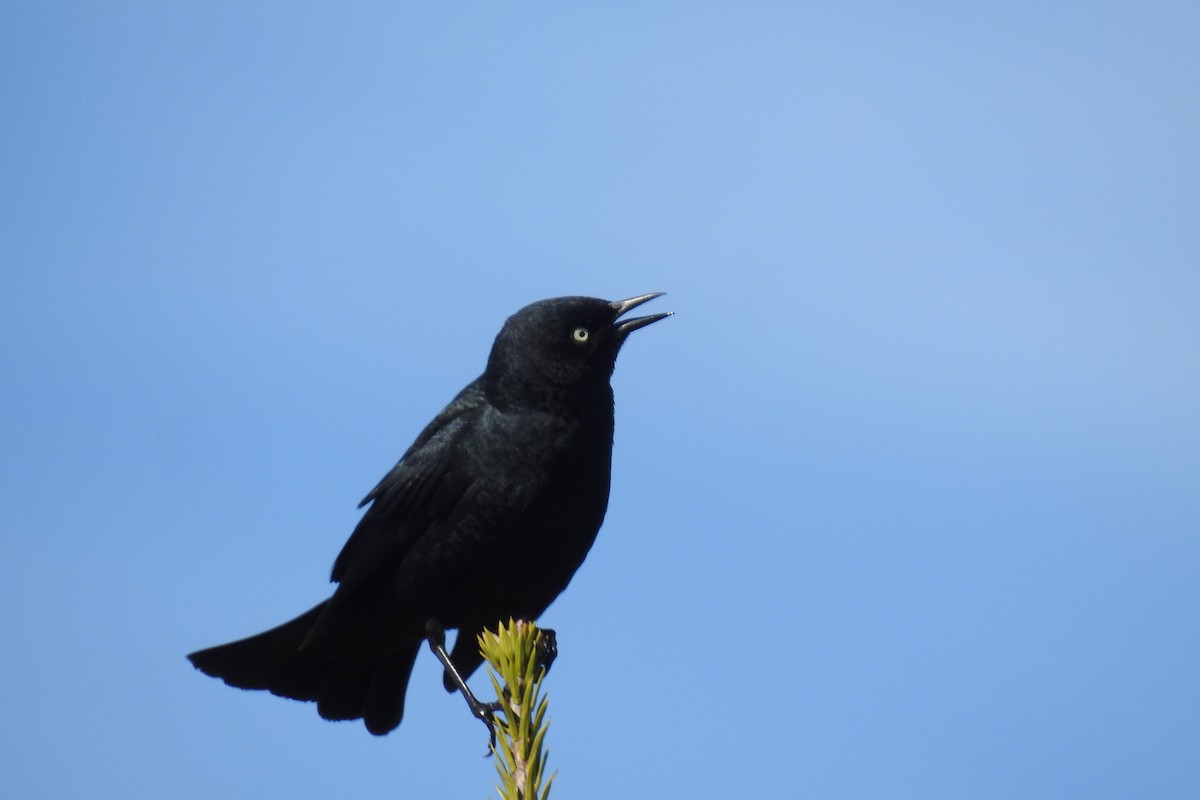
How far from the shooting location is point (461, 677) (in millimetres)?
6703

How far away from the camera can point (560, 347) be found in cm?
684

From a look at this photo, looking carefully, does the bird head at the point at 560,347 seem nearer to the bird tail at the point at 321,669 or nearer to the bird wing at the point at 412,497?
Answer: the bird wing at the point at 412,497

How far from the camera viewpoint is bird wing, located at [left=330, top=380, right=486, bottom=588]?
6.50 meters

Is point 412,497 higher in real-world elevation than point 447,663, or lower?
higher

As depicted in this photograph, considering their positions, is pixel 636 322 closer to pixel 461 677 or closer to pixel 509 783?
pixel 461 677

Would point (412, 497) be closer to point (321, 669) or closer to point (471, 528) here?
point (471, 528)

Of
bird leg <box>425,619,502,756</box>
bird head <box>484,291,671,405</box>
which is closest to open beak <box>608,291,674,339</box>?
bird head <box>484,291,671,405</box>

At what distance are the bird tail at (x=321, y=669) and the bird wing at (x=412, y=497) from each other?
39 centimetres

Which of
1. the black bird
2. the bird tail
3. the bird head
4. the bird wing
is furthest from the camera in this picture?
the bird tail

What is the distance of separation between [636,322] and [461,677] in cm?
206

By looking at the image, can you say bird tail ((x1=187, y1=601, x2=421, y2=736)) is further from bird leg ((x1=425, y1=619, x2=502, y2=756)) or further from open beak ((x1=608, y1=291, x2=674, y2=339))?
open beak ((x1=608, y1=291, x2=674, y2=339))

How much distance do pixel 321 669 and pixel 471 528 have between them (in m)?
1.60

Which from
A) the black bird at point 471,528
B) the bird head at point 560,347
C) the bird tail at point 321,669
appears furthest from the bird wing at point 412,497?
the bird tail at point 321,669

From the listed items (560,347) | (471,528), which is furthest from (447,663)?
(560,347)
